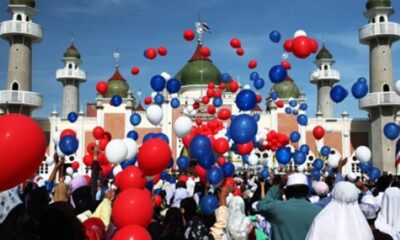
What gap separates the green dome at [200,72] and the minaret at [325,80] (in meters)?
6.97

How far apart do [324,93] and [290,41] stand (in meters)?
23.9

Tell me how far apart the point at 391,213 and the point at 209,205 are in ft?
8.15

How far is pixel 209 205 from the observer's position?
6.02 m

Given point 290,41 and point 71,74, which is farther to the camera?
point 71,74

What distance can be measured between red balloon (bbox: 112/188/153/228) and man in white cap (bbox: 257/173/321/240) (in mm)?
1081

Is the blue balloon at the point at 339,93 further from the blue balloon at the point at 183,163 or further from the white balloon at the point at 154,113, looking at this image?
the white balloon at the point at 154,113

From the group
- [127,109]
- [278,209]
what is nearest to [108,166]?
[278,209]

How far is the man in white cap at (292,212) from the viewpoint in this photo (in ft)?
11.6

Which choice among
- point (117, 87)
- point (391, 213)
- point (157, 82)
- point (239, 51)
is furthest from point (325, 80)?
point (391, 213)

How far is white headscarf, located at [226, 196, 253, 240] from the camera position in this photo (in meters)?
4.23

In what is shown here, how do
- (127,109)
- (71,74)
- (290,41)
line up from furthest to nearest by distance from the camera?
1. (71,74)
2. (127,109)
3. (290,41)

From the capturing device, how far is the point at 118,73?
115 feet

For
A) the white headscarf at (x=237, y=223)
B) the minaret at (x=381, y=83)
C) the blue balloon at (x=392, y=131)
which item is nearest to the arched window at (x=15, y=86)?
the minaret at (x=381, y=83)

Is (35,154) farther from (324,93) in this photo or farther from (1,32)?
(324,93)
